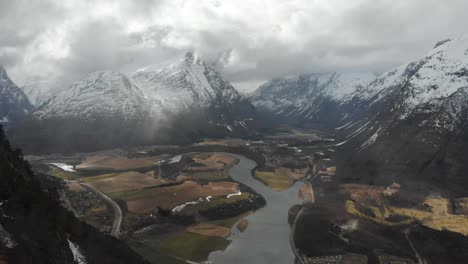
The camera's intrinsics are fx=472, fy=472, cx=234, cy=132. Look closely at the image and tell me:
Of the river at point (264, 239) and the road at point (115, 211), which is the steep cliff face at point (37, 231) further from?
the road at point (115, 211)

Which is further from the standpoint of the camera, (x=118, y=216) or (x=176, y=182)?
(x=176, y=182)

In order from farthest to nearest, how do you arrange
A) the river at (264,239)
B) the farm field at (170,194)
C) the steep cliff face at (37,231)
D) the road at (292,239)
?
the farm field at (170,194), the river at (264,239), the road at (292,239), the steep cliff face at (37,231)

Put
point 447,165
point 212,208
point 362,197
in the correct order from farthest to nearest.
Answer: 1. point 447,165
2. point 362,197
3. point 212,208

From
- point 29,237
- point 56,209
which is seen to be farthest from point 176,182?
point 29,237

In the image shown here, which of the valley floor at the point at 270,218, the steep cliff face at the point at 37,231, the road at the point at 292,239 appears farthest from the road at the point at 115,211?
the road at the point at 292,239

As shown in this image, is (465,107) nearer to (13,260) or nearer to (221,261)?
(221,261)

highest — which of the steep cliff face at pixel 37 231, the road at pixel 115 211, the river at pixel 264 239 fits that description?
the steep cliff face at pixel 37 231

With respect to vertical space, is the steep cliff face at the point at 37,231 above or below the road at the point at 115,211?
above

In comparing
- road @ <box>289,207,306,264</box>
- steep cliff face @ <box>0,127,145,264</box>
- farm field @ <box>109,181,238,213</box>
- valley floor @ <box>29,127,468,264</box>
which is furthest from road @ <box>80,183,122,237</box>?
road @ <box>289,207,306,264</box>
